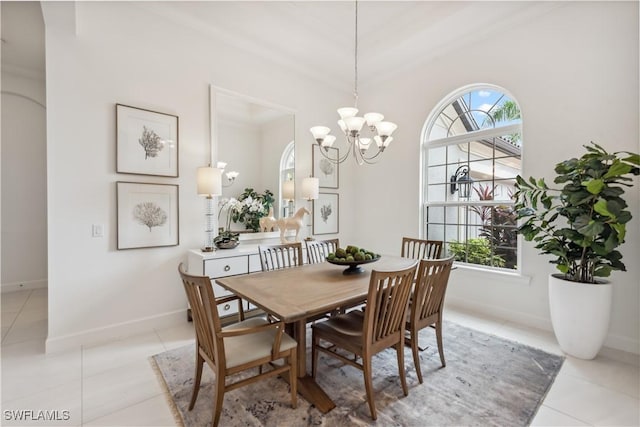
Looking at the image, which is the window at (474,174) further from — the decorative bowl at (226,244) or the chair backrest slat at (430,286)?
the decorative bowl at (226,244)

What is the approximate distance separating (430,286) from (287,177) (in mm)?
2540

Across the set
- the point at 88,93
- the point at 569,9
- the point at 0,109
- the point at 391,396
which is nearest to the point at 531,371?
the point at 391,396

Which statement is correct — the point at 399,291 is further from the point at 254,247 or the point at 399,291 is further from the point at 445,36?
the point at 445,36

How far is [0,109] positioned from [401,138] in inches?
228

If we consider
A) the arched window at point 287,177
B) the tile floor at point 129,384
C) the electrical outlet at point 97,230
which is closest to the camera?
the tile floor at point 129,384

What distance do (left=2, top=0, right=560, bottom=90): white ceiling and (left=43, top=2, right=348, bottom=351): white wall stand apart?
0.35 metres

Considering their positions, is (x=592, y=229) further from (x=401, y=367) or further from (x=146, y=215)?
(x=146, y=215)

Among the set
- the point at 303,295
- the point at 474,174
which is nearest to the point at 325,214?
the point at 474,174

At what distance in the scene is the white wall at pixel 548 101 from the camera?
254cm

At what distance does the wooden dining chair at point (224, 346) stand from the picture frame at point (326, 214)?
2.62m

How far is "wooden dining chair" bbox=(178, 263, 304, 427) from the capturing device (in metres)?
1.51

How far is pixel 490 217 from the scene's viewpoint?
352 cm

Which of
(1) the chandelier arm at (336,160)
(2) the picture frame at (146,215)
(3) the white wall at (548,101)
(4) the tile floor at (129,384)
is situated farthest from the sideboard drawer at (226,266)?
(3) the white wall at (548,101)

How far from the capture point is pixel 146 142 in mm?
2920
